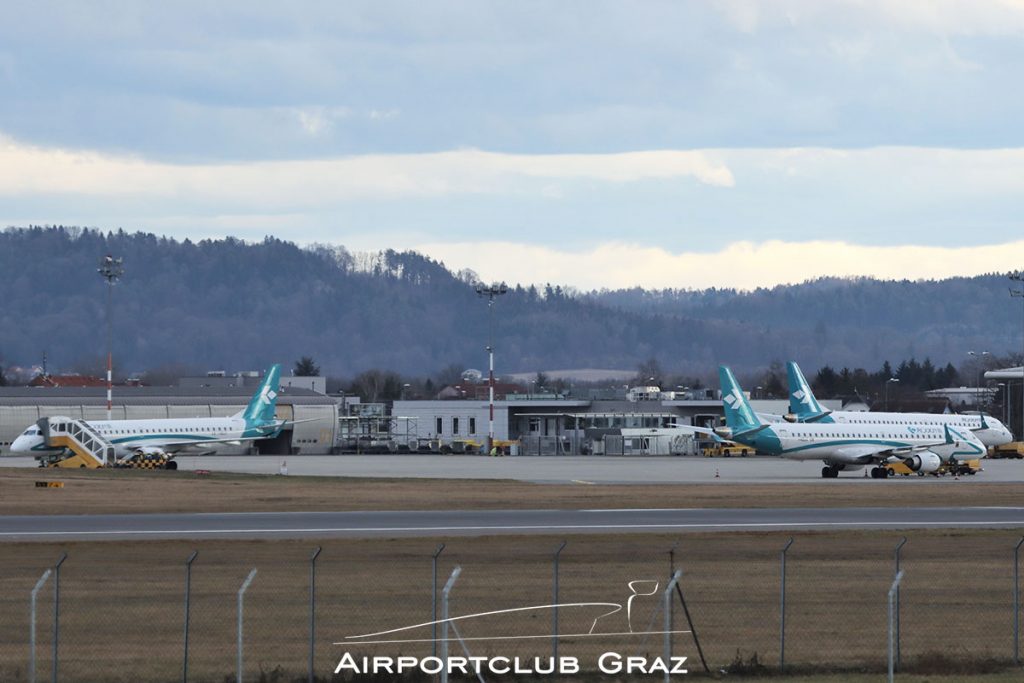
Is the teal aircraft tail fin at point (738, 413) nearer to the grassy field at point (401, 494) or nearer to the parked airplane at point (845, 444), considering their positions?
the parked airplane at point (845, 444)

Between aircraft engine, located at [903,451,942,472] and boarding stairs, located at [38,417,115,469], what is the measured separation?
53.0 m

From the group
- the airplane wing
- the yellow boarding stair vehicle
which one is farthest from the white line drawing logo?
the airplane wing

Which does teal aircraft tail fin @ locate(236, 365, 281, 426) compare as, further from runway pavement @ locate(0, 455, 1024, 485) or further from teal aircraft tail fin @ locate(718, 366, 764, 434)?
teal aircraft tail fin @ locate(718, 366, 764, 434)

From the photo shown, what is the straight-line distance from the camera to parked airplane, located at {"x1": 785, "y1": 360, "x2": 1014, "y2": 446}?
121 meters

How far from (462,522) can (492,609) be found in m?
22.0

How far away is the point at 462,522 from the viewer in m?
50.6

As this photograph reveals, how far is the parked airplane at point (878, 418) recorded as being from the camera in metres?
121

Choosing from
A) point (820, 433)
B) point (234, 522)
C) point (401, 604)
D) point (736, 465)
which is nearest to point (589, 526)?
point (234, 522)

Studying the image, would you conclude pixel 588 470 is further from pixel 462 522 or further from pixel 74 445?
pixel 462 522

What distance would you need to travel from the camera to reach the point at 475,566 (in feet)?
117

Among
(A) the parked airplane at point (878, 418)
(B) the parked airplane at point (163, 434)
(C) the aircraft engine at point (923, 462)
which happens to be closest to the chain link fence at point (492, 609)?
(C) the aircraft engine at point (923, 462)

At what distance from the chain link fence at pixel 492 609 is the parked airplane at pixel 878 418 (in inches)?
3174

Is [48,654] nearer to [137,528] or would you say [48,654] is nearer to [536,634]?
[536,634]

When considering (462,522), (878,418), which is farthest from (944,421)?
(462,522)
